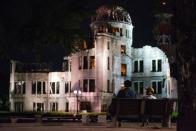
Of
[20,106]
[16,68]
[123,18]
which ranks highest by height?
[123,18]

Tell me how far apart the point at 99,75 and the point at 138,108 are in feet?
180

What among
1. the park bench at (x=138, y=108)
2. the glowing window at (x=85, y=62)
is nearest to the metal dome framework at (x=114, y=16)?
the glowing window at (x=85, y=62)

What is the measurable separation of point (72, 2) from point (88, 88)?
60.0 meters

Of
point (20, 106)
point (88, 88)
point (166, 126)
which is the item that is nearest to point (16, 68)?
point (20, 106)

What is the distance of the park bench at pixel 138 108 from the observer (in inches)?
656

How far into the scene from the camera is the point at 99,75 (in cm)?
7150

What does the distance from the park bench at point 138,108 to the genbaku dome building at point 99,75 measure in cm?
5201

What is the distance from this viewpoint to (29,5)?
1215 cm

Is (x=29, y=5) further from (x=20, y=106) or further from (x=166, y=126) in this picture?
(x=20, y=106)

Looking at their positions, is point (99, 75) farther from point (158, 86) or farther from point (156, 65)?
point (158, 86)

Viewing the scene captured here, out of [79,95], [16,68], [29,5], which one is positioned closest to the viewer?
[29,5]

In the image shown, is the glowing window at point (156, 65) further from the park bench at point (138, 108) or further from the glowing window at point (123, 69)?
the park bench at point (138, 108)

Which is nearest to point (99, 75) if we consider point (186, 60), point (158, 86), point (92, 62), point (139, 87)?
point (92, 62)

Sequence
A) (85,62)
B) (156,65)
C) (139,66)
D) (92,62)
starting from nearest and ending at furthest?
1. (92,62)
2. (85,62)
3. (156,65)
4. (139,66)
